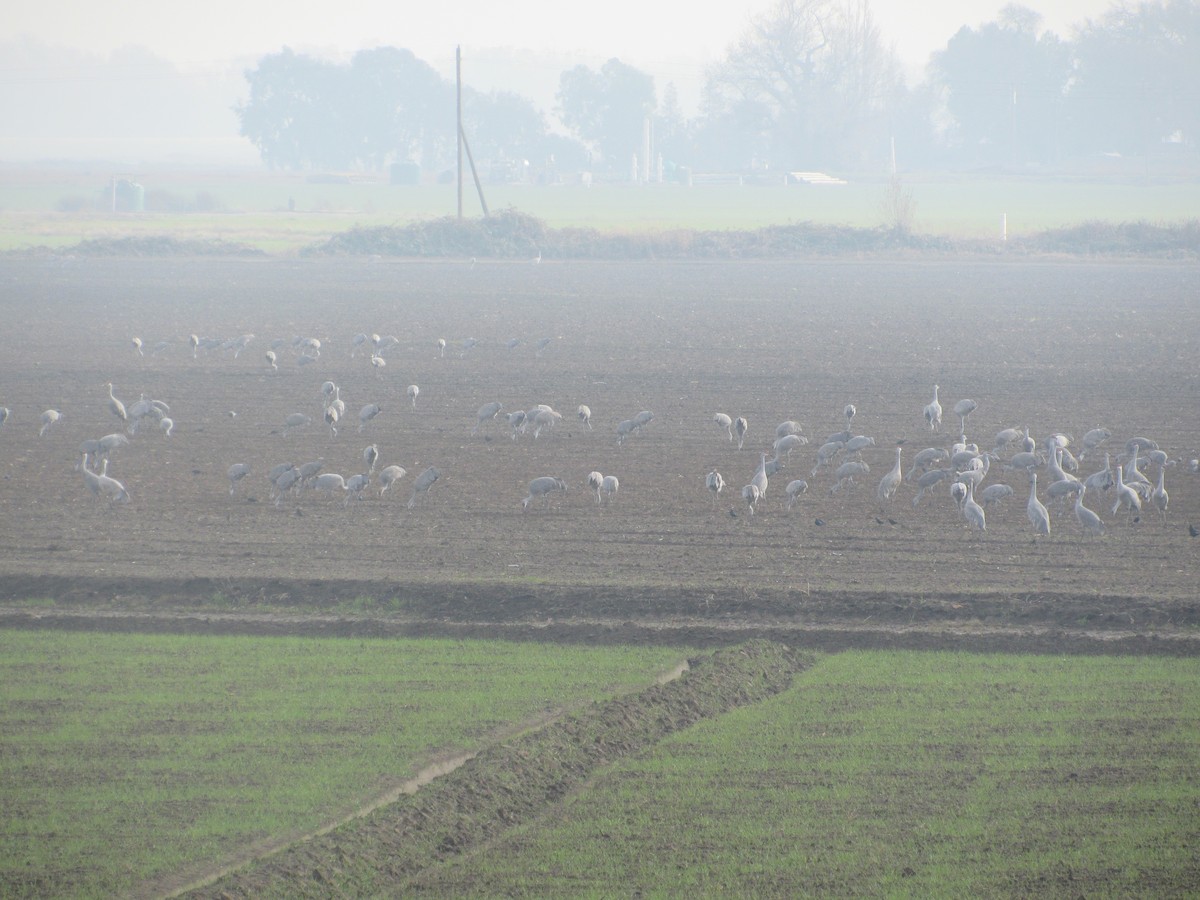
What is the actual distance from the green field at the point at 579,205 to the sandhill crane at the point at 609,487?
5443 cm

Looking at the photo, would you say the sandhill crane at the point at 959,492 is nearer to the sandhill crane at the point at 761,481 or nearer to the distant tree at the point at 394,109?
the sandhill crane at the point at 761,481

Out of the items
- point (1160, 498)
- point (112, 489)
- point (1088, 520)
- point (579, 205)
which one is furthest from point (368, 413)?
point (579, 205)

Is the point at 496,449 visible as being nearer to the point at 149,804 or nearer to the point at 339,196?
the point at 149,804

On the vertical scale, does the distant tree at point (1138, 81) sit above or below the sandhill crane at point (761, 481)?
above

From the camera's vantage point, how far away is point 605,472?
2058 cm

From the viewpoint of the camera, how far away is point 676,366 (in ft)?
103

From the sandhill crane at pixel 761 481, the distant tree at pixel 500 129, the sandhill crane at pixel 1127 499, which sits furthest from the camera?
the distant tree at pixel 500 129

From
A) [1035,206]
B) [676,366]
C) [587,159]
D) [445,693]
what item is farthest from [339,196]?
[445,693]

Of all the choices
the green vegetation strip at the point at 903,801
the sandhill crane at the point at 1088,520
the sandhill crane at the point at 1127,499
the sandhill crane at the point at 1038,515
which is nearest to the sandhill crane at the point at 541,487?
the sandhill crane at the point at 1038,515

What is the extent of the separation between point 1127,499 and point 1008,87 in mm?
121500

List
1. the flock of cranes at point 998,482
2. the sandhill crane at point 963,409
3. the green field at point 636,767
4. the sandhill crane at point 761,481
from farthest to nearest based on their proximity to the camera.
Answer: the sandhill crane at point 963,409, the sandhill crane at point 761,481, the flock of cranes at point 998,482, the green field at point 636,767

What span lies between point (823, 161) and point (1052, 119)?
70.0 ft

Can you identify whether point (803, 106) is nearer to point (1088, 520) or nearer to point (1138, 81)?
point (1138, 81)

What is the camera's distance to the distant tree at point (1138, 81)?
119625mm
